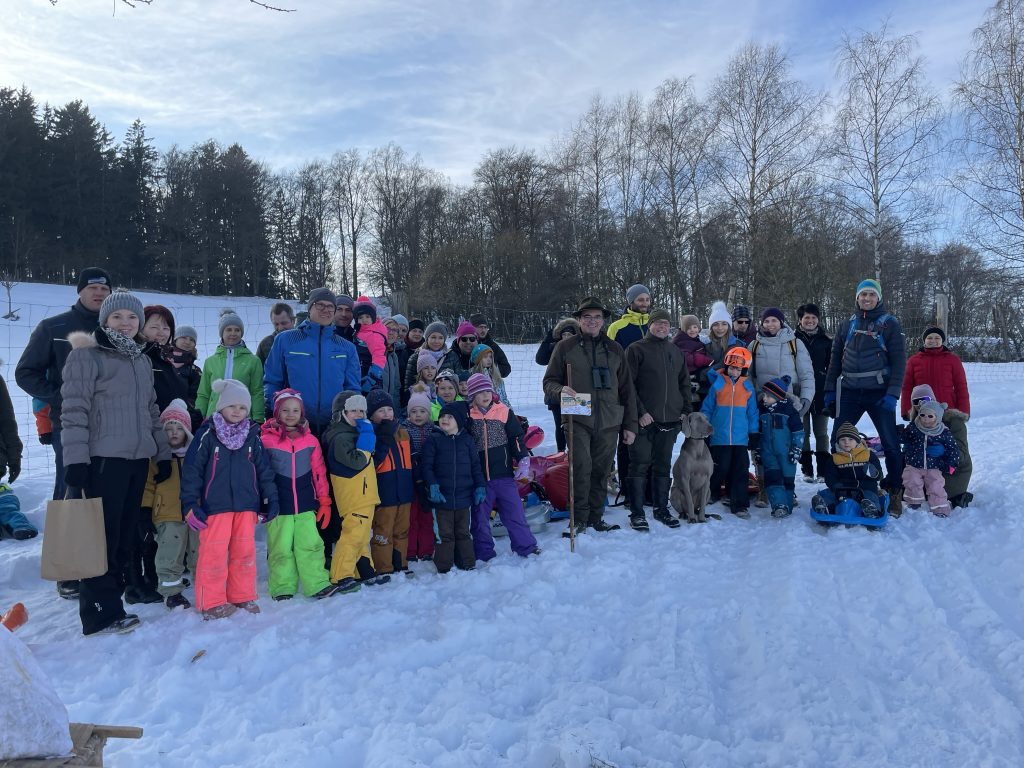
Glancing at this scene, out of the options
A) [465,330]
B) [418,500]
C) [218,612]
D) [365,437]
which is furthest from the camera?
[465,330]

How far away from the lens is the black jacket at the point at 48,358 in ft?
12.9

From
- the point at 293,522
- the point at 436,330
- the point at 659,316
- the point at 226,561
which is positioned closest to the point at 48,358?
the point at 226,561

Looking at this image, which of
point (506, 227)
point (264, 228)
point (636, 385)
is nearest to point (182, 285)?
point (264, 228)

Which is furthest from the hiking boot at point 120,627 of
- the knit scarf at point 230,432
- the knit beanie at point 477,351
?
the knit beanie at point 477,351

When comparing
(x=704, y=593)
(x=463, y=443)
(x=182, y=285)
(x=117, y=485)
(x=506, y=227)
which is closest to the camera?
(x=117, y=485)

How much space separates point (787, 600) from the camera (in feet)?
13.2

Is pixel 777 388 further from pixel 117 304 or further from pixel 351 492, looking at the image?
pixel 117 304

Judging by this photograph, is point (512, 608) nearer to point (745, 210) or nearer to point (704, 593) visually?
point (704, 593)

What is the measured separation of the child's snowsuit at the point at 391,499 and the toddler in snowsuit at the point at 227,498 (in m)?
0.79

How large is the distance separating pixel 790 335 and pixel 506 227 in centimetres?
2865

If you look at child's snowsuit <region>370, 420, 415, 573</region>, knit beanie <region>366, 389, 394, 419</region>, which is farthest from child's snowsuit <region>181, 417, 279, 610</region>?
knit beanie <region>366, 389, 394, 419</region>

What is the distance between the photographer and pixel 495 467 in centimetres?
491

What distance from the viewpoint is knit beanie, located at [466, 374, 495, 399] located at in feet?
16.3

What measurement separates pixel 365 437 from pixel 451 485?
76 cm
